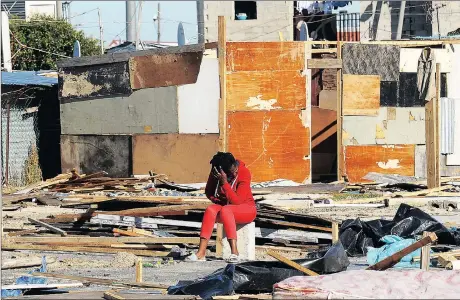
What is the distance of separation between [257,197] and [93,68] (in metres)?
6.13

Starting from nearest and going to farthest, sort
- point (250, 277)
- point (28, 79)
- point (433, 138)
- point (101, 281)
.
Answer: point (250, 277) < point (101, 281) < point (433, 138) < point (28, 79)

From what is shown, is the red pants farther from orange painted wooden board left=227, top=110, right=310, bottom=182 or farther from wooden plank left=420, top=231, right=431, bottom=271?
orange painted wooden board left=227, top=110, right=310, bottom=182

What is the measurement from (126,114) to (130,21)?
57.7ft

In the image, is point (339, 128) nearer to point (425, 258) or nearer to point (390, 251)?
point (390, 251)

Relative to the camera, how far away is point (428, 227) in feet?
43.8

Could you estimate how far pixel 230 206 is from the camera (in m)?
12.2

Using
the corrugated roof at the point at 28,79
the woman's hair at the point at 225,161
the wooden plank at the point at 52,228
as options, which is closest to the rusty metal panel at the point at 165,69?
the corrugated roof at the point at 28,79

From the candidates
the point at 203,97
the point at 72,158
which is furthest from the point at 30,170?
the point at 203,97

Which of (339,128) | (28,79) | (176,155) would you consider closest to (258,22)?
(28,79)

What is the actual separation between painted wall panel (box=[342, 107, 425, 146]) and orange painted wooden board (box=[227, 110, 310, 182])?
4.41 ft

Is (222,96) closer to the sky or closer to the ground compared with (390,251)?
closer to the sky

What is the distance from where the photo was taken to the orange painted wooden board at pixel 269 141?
72.5 ft

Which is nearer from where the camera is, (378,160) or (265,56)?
(265,56)

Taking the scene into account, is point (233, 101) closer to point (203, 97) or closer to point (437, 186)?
point (203, 97)
